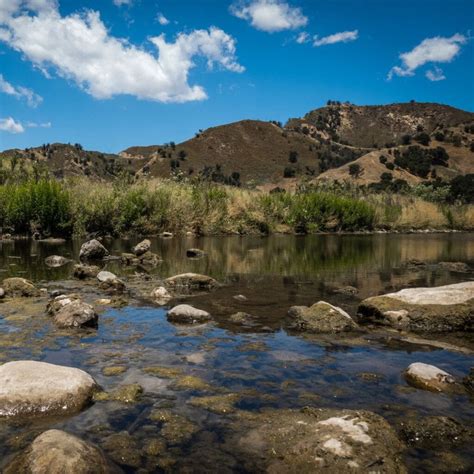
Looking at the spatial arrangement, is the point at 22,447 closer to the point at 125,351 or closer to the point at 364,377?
the point at 125,351

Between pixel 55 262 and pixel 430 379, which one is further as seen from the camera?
pixel 55 262

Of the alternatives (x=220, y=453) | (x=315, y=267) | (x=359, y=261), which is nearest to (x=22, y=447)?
(x=220, y=453)

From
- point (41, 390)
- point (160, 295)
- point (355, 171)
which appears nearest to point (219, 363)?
point (41, 390)

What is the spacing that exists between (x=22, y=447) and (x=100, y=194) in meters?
24.4

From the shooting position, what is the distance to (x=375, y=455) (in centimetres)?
366

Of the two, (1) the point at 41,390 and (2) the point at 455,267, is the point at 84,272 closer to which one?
(1) the point at 41,390

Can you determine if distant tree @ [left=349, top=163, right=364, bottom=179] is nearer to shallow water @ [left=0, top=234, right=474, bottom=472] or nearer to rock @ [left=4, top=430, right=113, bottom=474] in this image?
shallow water @ [left=0, top=234, right=474, bottom=472]

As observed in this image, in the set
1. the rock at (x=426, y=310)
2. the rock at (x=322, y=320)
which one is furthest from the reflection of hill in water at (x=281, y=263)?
the rock at (x=322, y=320)

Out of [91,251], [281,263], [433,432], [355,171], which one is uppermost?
[355,171]

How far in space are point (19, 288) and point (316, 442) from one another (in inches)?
319

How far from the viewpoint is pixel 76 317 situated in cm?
760

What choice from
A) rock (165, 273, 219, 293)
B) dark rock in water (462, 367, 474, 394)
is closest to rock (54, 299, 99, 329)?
rock (165, 273, 219, 293)

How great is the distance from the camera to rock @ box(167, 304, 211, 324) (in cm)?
816

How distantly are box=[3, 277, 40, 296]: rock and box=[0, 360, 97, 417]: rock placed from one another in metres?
5.48
